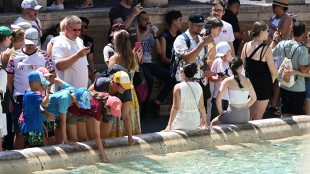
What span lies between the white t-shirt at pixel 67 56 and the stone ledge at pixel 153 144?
3.45 feet

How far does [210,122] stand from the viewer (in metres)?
11.7

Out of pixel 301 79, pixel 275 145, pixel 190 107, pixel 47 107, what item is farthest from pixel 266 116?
pixel 47 107

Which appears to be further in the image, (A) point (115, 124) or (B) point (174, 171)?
(A) point (115, 124)

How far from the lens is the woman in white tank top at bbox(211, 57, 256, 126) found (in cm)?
1071

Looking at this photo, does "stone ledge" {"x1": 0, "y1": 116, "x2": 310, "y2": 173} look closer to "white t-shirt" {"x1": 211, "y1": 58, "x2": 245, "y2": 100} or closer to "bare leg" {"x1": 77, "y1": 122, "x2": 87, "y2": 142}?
"bare leg" {"x1": 77, "y1": 122, "x2": 87, "y2": 142}

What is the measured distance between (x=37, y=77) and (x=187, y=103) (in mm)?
2069

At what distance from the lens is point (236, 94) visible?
1075cm

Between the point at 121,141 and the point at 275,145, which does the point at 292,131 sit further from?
the point at 121,141

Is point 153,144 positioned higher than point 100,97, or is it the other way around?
point 100,97

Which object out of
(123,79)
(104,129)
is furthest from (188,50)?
(104,129)

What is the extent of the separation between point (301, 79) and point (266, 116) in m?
1.38

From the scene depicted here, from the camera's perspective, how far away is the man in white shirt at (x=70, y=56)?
1010 centimetres

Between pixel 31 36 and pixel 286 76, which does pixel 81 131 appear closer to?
pixel 31 36

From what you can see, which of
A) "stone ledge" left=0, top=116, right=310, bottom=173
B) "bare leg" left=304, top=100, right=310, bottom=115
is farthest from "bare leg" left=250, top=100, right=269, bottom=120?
"bare leg" left=304, top=100, right=310, bottom=115
